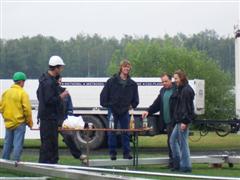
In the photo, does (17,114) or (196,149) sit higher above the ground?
(17,114)

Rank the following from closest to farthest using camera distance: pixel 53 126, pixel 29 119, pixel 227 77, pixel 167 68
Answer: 1. pixel 53 126
2. pixel 29 119
3. pixel 227 77
4. pixel 167 68

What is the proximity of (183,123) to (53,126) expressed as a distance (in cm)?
244

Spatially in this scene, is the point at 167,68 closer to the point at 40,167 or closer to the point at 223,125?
the point at 223,125

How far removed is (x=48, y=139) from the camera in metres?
12.5

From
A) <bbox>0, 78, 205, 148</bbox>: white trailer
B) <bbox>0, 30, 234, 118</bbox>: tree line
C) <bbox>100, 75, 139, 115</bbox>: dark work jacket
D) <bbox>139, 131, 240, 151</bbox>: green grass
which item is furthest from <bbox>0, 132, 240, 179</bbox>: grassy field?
<bbox>0, 30, 234, 118</bbox>: tree line

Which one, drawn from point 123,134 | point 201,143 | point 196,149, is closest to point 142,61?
point 201,143

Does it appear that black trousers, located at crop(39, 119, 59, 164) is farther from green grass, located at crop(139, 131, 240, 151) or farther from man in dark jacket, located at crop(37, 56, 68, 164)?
green grass, located at crop(139, 131, 240, 151)

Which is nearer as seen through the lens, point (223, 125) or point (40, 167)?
point (40, 167)

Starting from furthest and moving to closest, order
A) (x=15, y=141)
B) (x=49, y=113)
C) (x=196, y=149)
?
(x=196, y=149)
(x=15, y=141)
(x=49, y=113)

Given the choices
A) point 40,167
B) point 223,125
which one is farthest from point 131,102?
point 223,125

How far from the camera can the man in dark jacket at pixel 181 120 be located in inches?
533

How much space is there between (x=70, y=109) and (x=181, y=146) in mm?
3160

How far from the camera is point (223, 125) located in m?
22.6

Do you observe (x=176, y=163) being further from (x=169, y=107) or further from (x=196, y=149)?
(x=196, y=149)
